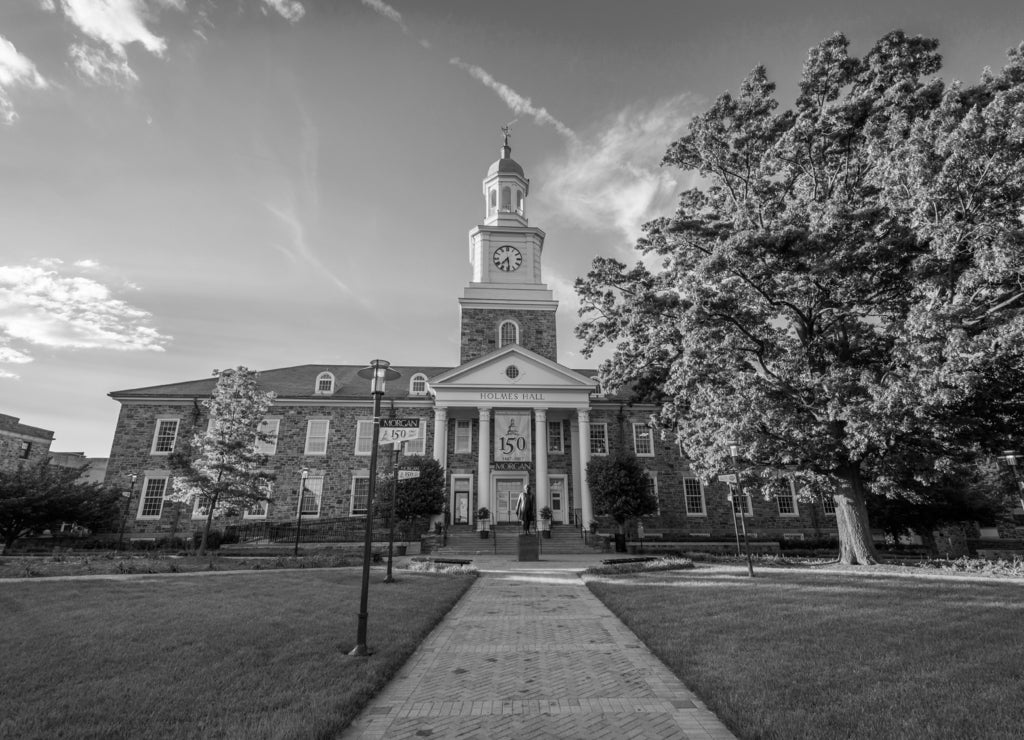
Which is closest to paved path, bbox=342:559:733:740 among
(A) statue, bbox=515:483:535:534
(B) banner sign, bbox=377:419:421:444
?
(B) banner sign, bbox=377:419:421:444

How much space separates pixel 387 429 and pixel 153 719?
14.2ft

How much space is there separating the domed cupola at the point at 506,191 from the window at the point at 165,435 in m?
24.2

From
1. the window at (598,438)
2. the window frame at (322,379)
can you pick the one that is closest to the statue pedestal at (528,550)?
the window at (598,438)

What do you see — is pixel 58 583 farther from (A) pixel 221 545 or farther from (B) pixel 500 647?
(A) pixel 221 545

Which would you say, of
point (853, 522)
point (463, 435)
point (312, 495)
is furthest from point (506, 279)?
point (853, 522)

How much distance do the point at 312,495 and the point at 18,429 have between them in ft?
109

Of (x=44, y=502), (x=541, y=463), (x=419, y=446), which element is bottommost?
(x=44, y=502)

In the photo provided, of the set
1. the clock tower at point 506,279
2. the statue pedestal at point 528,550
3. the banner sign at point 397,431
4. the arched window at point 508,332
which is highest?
the clock tower at point 506,279

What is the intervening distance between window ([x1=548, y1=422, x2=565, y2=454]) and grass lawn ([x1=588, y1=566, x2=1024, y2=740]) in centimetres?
2022

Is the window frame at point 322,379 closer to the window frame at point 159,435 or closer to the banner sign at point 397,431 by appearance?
the window frame at point 159,435

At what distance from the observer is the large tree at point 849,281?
11.1 meters

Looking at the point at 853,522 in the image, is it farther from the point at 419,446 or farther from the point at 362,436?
the point at 362,436

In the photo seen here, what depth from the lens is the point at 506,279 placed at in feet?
116

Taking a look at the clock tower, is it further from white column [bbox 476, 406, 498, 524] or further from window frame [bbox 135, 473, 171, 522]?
window frame [bbox 135, 473, 171, 522]
